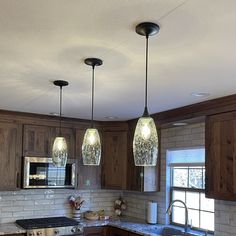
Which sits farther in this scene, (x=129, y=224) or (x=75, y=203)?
(x=75, y=203)

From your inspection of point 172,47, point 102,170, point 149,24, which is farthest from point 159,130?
point 149,24

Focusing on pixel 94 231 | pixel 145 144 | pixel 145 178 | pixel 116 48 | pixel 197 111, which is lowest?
pixel 94 231

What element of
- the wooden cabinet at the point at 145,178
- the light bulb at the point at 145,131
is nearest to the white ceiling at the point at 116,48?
the light bulb at the point at 145,131

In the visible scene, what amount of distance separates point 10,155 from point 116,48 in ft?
9.47

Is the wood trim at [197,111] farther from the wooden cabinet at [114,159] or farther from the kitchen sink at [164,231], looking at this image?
the kitchen sink at [164,231]

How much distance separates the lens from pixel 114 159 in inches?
208

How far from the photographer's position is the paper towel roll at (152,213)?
15.6ft

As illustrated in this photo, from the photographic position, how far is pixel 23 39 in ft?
6.81

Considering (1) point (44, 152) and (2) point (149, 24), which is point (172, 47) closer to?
(2) point (149, 24)

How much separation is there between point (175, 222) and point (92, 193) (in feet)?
4.96

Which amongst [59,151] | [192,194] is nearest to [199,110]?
[192,194]

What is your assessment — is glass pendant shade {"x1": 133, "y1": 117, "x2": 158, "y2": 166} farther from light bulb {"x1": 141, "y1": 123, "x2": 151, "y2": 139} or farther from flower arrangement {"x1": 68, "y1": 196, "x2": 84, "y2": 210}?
flower arrangement {"x1": 68, "y1": 196, "x2": 84, "y2": 210}

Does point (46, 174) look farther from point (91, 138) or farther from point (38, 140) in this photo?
point (91, 138)

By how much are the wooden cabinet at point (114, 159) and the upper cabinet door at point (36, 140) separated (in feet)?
3.16
